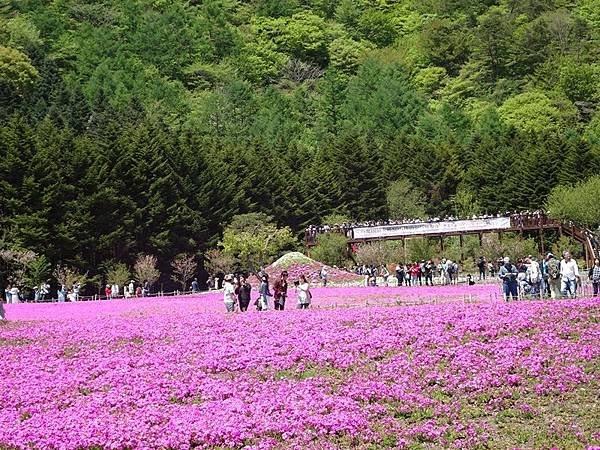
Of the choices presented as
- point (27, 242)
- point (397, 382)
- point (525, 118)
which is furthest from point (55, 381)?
point (525, 118)

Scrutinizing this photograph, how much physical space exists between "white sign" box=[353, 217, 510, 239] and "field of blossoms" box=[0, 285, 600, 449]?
131 feet

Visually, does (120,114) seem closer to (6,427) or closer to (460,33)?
(460,33)

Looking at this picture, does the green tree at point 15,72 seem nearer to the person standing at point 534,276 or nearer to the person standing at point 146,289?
the person standing at point 146,289

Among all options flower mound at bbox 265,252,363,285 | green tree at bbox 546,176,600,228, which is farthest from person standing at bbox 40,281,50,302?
green tree at bbox 546,176,600,228

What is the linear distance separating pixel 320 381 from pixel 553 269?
1437 cm

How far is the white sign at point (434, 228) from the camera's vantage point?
64.7 meters

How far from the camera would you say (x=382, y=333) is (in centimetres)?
2112

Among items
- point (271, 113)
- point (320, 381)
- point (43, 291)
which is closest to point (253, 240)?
point (43, 291)

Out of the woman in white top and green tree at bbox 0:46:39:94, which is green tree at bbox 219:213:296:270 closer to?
the woman in white top

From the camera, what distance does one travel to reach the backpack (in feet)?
93.6

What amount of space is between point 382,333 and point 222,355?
3935 millimetres

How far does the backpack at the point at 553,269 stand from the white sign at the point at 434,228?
3590cm

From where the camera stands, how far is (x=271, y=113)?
119m

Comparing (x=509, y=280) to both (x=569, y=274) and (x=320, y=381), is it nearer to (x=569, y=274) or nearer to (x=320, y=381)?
(x=569, y=274)
